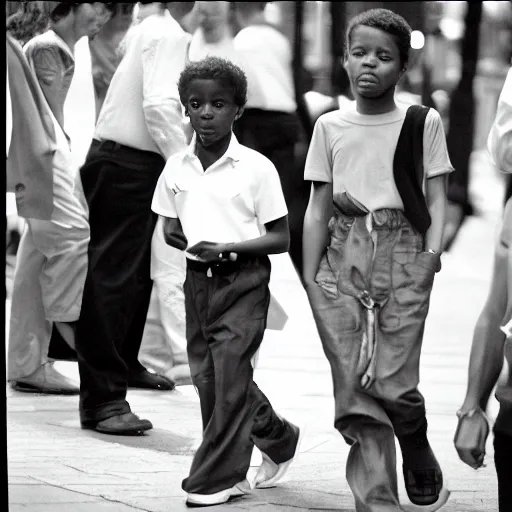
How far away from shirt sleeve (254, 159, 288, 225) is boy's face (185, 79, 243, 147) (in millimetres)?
177

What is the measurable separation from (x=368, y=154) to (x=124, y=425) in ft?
4.22

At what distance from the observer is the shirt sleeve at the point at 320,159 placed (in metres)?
4.30

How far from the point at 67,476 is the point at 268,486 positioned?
0.64 meters

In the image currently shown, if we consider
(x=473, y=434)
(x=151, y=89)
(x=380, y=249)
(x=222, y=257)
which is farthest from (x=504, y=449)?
(x=151, y=89)

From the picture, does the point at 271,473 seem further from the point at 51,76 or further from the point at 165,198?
the point at 51,76

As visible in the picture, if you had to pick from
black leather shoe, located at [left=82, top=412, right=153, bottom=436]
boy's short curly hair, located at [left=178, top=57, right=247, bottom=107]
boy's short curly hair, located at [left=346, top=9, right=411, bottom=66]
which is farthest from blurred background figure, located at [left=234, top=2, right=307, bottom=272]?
black leather shoe, located at [left=82, top=412, right=153, bottom=436]

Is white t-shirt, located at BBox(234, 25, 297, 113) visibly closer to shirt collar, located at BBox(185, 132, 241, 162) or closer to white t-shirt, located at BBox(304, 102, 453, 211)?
shirt collar, located at BBox(185, 132, 241, 162)

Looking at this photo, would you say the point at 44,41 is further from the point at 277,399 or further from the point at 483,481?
the point at 483,481

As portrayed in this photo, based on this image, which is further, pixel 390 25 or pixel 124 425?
pixel 124 425

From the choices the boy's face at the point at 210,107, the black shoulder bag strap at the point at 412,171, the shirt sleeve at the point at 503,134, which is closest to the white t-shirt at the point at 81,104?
the boy's face at the point at 210,107

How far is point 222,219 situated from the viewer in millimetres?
4305

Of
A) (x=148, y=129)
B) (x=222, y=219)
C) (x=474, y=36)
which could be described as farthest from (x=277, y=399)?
(x=474, y=36)

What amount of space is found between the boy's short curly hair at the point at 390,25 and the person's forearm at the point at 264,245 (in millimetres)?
628

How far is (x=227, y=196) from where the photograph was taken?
14.1 feet
